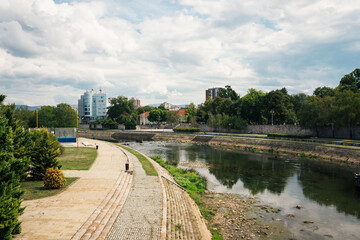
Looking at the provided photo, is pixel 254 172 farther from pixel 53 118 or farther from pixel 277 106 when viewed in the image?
pixel 53 118

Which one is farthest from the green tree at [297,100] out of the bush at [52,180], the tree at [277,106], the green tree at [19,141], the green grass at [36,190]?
the green tree at [19,141]

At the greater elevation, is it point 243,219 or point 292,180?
point 292,180

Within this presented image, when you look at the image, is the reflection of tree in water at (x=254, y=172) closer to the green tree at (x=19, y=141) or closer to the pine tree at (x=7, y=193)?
the green tree at (x=19, y=141)

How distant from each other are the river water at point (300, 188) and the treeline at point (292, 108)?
1429 cm

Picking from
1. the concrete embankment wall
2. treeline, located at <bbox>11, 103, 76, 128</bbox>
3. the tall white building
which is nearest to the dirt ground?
the concrete embankment wall

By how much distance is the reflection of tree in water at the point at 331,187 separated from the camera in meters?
21.2

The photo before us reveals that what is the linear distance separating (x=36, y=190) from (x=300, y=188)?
24.7 metres

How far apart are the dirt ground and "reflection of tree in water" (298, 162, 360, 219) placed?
6070 millimetres

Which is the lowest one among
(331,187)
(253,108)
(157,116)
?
(331,187)

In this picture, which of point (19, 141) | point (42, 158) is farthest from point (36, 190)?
point (19, 141)

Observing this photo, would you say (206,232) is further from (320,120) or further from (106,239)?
(320,120)

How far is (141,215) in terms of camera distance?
1361cm

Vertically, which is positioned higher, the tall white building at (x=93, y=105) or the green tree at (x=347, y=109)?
the tall white building at (x=93, y=105)

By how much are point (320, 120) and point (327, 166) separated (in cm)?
1731
